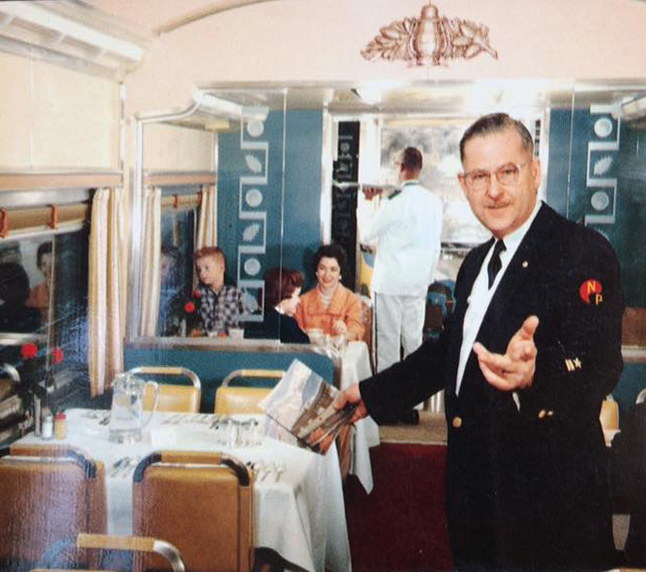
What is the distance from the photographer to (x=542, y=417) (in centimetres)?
174

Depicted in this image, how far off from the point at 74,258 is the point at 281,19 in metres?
0.86

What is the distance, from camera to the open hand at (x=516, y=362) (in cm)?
163

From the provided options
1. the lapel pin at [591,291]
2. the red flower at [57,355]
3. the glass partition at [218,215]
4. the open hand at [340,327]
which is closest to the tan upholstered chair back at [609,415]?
the lapel pin at [591,291]

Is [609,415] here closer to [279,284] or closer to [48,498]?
[279,284]

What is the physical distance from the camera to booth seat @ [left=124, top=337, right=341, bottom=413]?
241 cm

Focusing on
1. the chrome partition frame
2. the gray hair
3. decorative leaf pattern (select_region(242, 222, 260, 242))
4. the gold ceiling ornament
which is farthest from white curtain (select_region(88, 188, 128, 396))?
the gray hair

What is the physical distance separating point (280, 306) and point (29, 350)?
70 cm

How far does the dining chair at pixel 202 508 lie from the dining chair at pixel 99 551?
1.5 inches

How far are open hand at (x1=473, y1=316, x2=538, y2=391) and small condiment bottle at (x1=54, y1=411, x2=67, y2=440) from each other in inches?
48.8

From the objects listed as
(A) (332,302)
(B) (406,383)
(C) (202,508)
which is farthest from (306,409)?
(A) (332,302)

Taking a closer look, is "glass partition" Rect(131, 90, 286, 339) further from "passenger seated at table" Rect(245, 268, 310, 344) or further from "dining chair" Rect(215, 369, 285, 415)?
"dining chair" Rect(215, 369, 285, 415)

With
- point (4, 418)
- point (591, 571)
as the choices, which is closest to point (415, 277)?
point (591, 571)

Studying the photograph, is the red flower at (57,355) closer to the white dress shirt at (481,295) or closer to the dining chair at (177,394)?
the dining chair at (177,394)

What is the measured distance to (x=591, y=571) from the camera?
1849 millimetres
